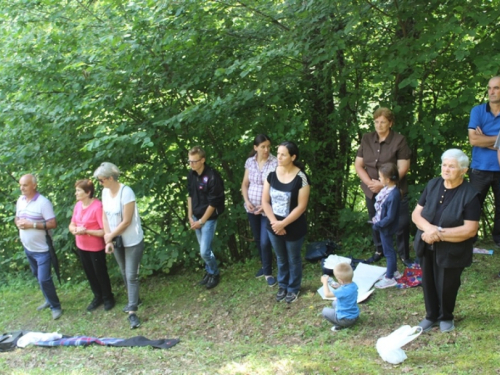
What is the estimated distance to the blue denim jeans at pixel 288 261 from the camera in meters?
4.87

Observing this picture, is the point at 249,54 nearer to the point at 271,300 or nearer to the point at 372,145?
the point at 372,145

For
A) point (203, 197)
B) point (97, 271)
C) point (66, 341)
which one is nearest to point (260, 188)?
point (203, 197)

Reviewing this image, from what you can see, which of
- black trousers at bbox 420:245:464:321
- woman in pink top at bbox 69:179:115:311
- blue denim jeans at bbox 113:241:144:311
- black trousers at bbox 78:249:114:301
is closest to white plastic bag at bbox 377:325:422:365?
black trousers at bbox 420:245:464:321

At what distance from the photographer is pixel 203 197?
220 inches

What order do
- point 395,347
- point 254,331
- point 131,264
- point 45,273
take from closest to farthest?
point 395,347 → point 254,331 → point 131,264 → point 45,273

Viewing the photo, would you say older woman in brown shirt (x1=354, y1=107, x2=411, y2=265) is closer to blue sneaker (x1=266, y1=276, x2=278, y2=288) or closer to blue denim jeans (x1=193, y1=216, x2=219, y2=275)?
blue sneaker (x1=266, y1=276, x2=278, y2=288)

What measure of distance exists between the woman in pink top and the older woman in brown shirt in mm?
3192

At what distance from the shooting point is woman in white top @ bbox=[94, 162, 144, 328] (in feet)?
16.8

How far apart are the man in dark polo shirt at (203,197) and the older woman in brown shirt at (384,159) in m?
1.73

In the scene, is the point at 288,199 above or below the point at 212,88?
below

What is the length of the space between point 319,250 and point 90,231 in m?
2.90

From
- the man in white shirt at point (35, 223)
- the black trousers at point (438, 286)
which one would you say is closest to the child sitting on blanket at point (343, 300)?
the black trousers at point (438, 286)

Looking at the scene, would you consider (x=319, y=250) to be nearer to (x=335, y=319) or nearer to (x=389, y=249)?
(x=389, y=249)

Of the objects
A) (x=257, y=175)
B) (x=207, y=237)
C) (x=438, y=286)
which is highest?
(x=257, y=175)
